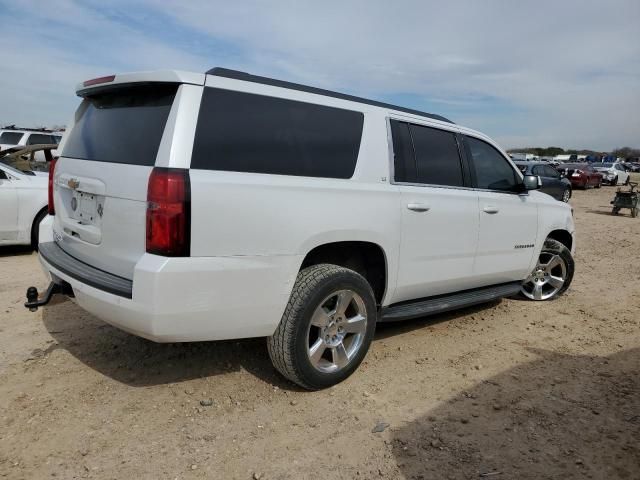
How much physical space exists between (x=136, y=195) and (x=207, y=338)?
887 mm

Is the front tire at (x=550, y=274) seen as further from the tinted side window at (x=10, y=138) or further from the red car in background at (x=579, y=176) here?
the red car in background at (x=579, y=176)

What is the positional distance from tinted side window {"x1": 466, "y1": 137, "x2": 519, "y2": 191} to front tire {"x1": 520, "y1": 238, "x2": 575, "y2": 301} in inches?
45.1

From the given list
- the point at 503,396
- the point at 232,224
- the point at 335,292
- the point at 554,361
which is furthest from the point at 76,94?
the point at 554,361

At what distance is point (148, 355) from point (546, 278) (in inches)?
172

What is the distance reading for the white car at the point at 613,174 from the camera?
1261 inches

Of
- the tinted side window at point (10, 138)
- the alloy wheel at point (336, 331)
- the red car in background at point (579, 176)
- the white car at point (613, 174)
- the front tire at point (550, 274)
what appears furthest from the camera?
the white car at point (613, 174)

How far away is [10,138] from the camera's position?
1716cm

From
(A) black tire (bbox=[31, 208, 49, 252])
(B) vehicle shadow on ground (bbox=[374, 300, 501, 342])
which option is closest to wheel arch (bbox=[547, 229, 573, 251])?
(B) vehicle shadow on ground (bbox=[374, 300, 501, 342])

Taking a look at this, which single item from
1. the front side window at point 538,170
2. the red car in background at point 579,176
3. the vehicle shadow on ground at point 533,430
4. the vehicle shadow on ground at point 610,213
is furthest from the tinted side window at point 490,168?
the red car in background at point 579,176

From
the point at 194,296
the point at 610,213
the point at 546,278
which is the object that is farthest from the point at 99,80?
the point at 610,213

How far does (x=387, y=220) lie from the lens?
3.60m

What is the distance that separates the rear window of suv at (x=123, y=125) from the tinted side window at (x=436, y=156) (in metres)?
1.97

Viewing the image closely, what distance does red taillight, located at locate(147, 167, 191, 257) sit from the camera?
104 inches

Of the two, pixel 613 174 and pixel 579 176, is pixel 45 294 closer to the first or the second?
pixel 579 176
